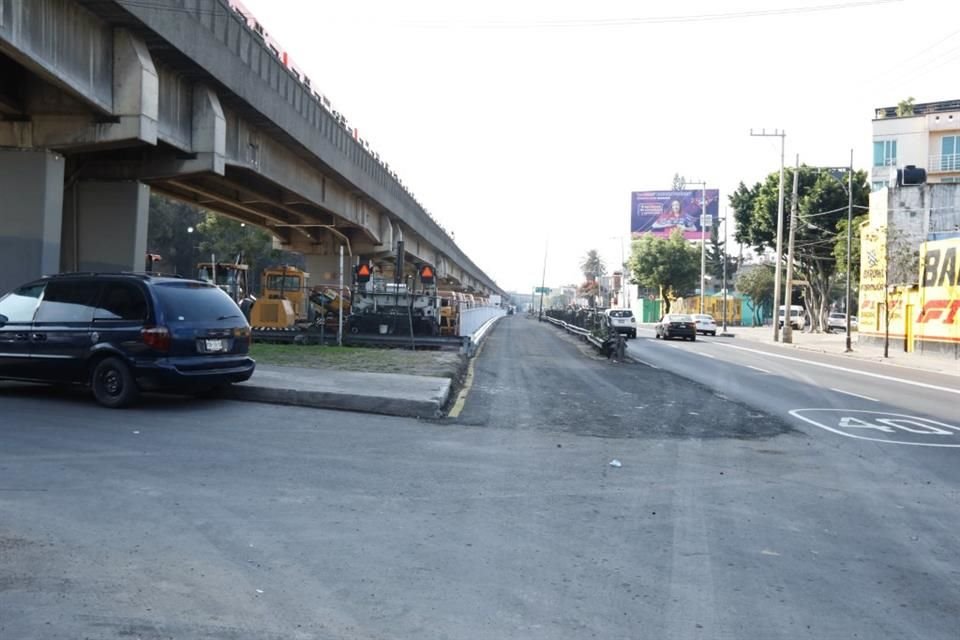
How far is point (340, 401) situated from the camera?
11.7 m

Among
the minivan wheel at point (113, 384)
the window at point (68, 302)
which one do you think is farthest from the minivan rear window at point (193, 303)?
the window at point (68, 302)

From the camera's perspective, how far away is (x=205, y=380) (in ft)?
35.8

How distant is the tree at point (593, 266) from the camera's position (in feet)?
556

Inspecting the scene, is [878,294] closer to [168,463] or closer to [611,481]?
[611,481]

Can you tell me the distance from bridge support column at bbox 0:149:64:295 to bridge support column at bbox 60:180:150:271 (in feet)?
10.7

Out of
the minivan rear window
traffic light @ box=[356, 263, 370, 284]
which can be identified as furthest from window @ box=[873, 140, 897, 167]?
the minivan rear window

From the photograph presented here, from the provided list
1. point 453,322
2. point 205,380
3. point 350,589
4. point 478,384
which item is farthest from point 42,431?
point 453,322

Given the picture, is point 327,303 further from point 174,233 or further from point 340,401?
point 174,233

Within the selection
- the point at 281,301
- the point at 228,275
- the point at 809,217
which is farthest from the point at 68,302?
the point at 809,217

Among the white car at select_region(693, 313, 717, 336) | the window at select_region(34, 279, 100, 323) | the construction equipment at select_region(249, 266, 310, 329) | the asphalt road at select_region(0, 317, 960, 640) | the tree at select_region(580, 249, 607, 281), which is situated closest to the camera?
the asphalt road at select_region(0, 317, 960, 640)

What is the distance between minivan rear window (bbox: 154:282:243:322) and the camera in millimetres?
10766

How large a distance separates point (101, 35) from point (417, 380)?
29.0 feet

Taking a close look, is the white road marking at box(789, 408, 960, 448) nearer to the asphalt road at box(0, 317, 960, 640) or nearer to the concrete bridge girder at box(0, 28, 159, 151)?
the asphalt road at box(0, 317, 960, 640)

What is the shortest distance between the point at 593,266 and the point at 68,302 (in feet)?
537
